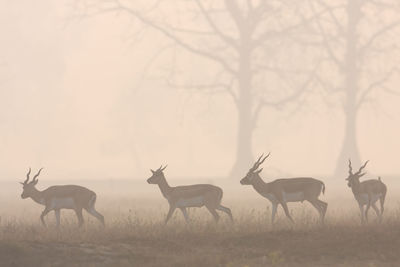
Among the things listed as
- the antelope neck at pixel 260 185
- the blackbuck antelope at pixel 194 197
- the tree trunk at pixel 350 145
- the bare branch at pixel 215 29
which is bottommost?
the blackbuck antelope at pixel 194 197

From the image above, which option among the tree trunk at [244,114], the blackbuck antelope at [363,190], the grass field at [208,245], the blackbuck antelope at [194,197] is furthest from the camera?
the tree trunk at [244,114]

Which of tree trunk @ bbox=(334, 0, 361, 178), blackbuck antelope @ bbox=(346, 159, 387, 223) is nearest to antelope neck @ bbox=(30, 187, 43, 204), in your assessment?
blackbuck antelope @ bbox=(346, 159, 387, 223)

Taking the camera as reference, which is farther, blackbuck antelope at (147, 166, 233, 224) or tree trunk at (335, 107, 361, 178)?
tree trunk at (335, 107, 361, 178)

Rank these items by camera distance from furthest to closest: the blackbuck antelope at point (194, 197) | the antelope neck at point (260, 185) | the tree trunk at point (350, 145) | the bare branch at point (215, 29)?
the tree trunk at point (350, 145) < the bare branch at point (215, 29) < the antelope neck at point (260, 185) < the blackbuck antelope at point (194, 197)

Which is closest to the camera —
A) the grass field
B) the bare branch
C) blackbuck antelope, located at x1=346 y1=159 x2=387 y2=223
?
the grass field

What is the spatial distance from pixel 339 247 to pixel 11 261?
5924 millimetres

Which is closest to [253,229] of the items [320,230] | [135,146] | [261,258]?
[320,230]

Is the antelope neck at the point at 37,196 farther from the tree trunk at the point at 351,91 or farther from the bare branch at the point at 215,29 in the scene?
the tree trunk at the point at 351,91

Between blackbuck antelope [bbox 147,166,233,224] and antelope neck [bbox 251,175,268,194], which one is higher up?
antelope neck [bbox 251,175,268,194]

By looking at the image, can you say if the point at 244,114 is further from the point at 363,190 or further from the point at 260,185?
the point at 363,190

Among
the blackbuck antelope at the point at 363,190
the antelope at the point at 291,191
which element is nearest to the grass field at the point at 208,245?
the antelope at the point at 291,191

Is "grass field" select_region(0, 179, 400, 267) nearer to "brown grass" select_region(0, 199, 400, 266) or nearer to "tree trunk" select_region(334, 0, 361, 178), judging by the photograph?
"brown grass" select_region(0, 199, 400, 266)

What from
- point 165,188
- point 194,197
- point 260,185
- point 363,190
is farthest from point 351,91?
point 194,197

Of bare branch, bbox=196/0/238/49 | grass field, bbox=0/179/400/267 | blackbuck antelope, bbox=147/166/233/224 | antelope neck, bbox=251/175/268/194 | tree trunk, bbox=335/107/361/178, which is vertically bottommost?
grass field, bbox=0/179/400/267
